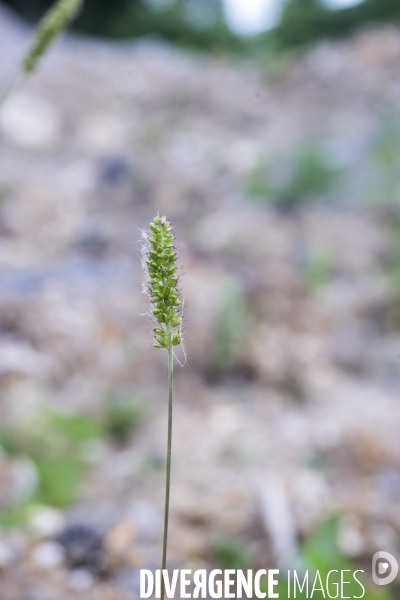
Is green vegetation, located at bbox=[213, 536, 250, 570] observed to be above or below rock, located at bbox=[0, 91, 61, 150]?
below

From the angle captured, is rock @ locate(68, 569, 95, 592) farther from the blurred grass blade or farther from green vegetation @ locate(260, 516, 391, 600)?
the blurred grass blade

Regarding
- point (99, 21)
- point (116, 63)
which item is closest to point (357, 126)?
point (116, 63)

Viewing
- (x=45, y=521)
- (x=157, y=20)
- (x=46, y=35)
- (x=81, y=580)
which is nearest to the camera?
(x=46, y=35)

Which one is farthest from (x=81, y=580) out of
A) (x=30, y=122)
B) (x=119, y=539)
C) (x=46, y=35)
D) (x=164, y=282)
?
(x=30, y=122)

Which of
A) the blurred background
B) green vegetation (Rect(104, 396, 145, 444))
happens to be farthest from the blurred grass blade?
green vegetation (Rect(104, 396, 145, 444))

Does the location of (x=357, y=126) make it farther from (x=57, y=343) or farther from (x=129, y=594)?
(x=129, y=594)

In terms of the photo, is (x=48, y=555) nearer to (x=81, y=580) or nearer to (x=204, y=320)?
(x=81, y=580)
